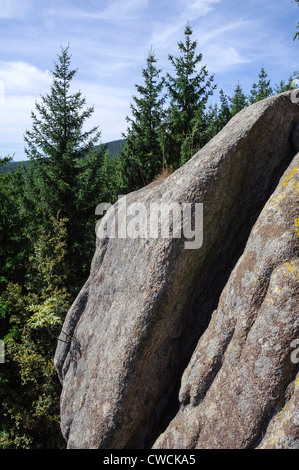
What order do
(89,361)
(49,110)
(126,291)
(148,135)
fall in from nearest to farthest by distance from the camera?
(126,291)
(89,361)
(49,110)
(148,135)

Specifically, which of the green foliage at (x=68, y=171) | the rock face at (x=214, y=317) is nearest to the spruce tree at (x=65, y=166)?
the green foliage at (x=68, y=171)

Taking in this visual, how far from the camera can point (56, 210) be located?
1586cm

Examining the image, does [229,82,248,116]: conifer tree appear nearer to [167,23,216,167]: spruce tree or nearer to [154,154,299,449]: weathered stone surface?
[167,23,216,167]: spruce tree

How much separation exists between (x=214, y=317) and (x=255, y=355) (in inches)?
39.8

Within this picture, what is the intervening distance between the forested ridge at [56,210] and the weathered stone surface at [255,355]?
226 inches

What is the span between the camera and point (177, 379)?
18.8 ft

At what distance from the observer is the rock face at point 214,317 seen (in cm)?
416

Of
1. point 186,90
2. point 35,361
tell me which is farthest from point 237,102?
point 35,361

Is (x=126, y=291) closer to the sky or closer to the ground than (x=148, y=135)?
closer to the ground

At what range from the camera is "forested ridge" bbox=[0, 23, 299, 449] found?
1109 cm

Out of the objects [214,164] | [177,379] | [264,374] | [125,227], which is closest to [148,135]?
[125,227]

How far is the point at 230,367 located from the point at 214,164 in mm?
3076

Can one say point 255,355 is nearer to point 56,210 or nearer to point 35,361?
point 35,361
